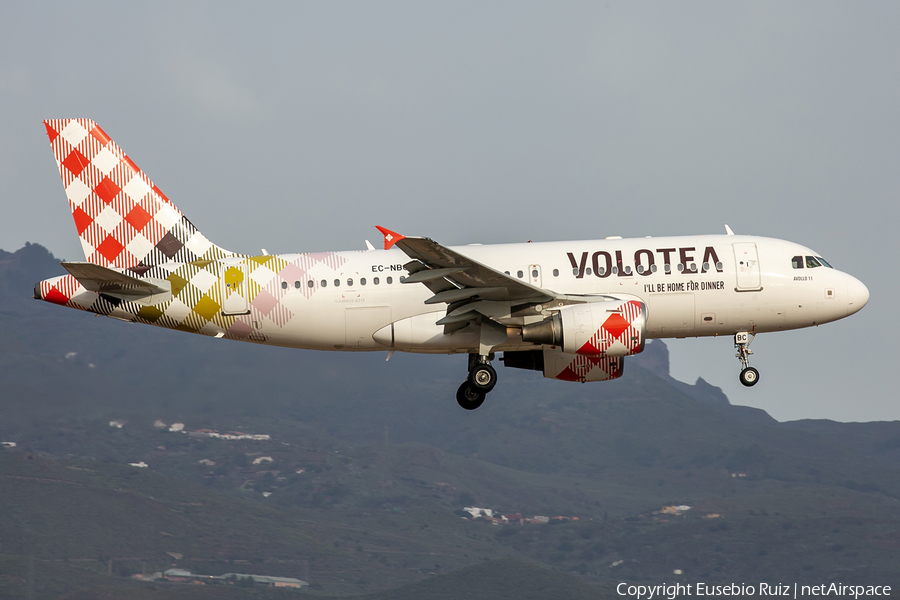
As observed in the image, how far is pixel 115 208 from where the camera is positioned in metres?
35.0

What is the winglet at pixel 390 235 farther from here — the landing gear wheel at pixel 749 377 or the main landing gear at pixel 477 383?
the landing gear wheel at pixel 749 377

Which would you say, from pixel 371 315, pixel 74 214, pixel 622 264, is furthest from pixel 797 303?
pixel 74 214

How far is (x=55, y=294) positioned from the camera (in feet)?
105

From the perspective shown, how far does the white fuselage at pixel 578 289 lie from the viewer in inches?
1268

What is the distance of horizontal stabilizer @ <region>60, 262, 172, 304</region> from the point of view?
30823 millimetres

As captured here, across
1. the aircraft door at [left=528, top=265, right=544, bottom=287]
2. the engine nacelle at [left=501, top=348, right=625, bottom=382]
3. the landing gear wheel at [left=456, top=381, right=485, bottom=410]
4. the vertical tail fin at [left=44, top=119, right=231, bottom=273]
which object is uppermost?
the vertical tail fin at [left=44, top=119, right=231, bottom=273]

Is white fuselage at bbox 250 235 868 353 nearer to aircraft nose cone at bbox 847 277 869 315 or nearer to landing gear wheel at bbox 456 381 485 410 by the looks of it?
aircraft nose cone at bbox 847 277 869 315

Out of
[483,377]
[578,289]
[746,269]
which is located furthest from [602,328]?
[746,269]

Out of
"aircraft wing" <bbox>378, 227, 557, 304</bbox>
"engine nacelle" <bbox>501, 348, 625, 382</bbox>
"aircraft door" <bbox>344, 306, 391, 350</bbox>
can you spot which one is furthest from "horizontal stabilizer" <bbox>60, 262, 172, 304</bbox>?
"engine nacelle" <bbox>501, 348, 625, 382</bbox>

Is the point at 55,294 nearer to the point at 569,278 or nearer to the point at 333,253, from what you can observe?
the point at 333,253

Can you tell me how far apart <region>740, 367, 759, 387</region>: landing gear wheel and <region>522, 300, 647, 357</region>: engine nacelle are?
4969 mm

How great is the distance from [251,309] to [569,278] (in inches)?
407

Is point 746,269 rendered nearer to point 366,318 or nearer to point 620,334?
point 620,334

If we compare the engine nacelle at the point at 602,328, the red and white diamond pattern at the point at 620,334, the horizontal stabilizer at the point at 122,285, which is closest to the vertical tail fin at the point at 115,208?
the horizontal stabilizer at the point at 122,285
